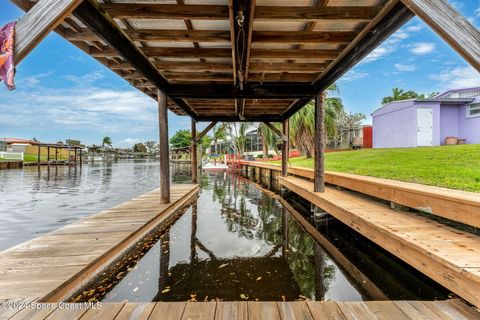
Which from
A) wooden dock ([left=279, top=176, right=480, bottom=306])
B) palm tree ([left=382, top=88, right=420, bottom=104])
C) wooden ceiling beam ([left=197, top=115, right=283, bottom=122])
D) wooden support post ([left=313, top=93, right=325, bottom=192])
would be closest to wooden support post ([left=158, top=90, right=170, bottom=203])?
wooden support post ([left=313, top=93, right=325, bottom=192])

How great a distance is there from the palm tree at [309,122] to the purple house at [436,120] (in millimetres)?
4060

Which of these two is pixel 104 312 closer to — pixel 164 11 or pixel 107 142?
pixel 164 11

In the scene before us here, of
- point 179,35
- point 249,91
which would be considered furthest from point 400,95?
point 179,35

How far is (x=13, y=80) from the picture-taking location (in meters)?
1.67

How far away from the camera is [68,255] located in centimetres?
302

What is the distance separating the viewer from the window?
554 inches

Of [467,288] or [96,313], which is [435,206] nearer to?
[467,288]

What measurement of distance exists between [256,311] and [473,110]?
18.3 m

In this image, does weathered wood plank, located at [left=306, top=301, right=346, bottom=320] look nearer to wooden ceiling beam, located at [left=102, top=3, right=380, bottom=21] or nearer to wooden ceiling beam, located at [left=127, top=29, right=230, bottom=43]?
wooden ceiling beam, located at [left=102, top=3, right=380, bottom=21]

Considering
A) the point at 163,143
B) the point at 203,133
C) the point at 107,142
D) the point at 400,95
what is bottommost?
the point at 163,143

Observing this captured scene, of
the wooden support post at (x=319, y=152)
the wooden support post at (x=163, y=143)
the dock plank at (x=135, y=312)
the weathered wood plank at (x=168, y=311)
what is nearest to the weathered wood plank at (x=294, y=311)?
the weathered wood plank at (x=168, y=311)

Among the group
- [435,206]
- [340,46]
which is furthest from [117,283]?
[340,46]

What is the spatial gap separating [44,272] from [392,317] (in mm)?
3221

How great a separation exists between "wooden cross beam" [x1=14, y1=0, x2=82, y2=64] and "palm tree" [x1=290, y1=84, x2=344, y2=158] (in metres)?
17.3
